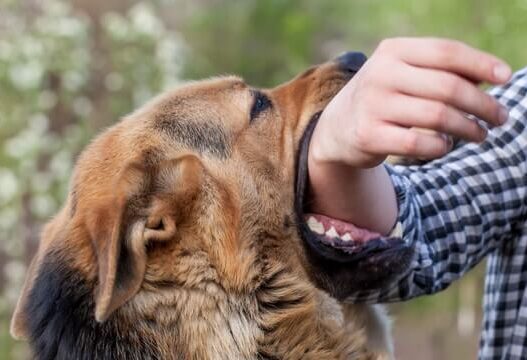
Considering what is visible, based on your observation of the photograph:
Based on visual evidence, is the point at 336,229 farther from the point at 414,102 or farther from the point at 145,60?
the point at 145,60

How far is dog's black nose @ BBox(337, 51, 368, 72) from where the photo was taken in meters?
2.48

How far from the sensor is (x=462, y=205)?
2410 millimetres

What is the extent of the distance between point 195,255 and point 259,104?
0.59 metres

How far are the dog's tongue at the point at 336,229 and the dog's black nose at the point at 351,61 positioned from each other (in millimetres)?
512

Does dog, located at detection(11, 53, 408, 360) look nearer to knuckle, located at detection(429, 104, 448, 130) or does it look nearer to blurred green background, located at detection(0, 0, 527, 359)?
knuckle, located at detection(429, 104, 448, 130)

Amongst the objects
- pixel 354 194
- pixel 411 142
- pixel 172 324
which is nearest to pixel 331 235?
pixel 354 194

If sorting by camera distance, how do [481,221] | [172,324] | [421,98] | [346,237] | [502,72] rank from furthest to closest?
[481,221] → [346,237] → [172,324] → [421,98] → [502,72]

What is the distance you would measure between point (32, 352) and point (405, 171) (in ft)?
3.91

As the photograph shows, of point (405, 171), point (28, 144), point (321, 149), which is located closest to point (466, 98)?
point (321, 149)

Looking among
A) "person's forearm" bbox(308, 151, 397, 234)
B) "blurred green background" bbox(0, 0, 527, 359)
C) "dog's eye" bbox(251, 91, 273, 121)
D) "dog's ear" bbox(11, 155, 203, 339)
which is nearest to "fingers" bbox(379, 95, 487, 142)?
"person's forearm" bbox(308, 151, 397, 234)

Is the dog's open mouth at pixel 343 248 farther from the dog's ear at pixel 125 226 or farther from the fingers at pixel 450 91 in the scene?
the fingers at pixel 450 91

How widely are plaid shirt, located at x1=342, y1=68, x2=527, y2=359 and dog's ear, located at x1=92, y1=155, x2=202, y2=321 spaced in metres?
0.61

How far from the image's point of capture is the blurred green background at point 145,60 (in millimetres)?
5422

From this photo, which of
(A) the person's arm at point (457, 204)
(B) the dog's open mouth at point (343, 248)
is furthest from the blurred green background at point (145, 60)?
(B) the dog's open mouth at point (343, 248)
